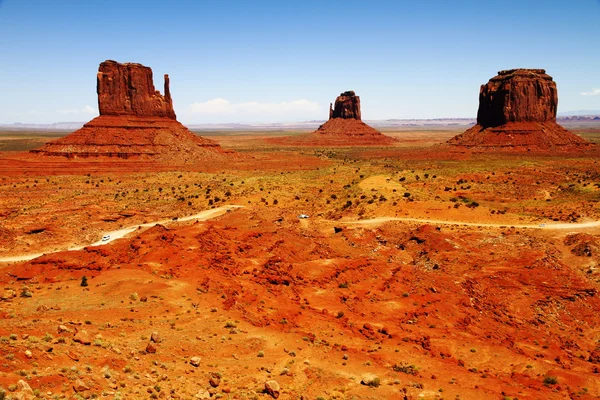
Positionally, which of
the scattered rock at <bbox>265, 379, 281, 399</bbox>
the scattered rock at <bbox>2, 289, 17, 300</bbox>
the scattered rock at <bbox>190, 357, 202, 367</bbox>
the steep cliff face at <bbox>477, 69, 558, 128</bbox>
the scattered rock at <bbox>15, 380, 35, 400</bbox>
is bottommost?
the scattered rock at <bbox>265, 379, 281, 399</bbox>

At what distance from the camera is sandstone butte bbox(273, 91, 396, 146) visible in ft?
581

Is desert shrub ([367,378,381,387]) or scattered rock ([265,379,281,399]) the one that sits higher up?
scattered rock ([265,379,281,399])

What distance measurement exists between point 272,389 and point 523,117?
121949mm

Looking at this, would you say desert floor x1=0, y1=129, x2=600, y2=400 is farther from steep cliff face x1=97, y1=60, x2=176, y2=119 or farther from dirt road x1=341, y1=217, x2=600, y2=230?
steep cliff face x1=97, y1=60, x2=176, y2=119

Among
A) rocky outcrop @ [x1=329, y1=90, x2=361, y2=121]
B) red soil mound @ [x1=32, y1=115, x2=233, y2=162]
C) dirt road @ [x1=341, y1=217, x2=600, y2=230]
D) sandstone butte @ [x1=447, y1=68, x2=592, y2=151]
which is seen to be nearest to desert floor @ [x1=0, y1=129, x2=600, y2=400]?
dirt road @ [x1=341, y1=217, x2=600, y2=230]

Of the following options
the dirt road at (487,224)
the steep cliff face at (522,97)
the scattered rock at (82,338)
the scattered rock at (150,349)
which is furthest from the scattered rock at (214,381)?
the steep cliff face at (522,97)

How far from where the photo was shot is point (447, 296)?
1011 inches

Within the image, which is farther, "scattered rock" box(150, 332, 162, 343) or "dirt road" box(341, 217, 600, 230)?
"dirt road" box(341, 217, 600, 230)

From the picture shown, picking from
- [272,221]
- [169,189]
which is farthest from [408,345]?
[169,189]

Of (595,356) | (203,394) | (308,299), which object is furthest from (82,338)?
(595,356)

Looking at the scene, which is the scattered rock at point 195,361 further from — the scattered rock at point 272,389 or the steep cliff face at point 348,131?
the steep cliff face at point 348,131

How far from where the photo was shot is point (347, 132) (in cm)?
18700

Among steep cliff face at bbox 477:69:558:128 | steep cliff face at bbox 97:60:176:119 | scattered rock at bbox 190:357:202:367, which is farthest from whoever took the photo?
steep cliff face at bbox 477:69:558:128

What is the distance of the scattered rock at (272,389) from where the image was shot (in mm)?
14203
